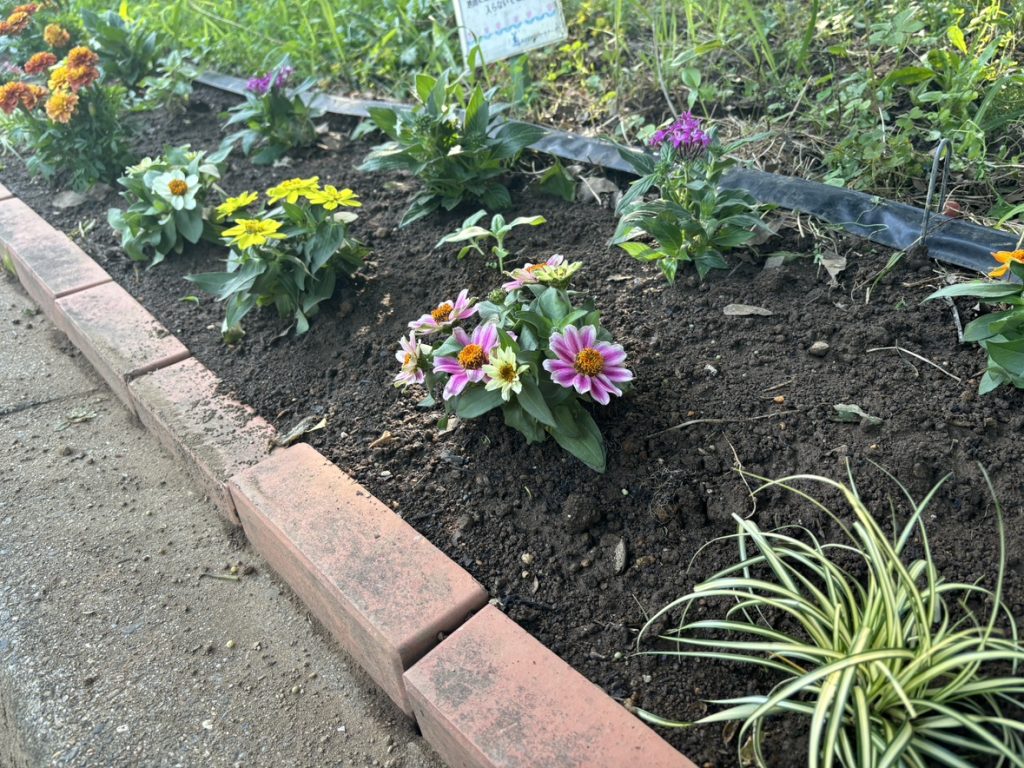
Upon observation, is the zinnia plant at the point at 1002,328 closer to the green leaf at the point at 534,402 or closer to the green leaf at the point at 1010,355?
the green leaf at the point at 1010,355

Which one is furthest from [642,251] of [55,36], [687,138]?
[55,36]

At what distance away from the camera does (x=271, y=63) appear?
4.02 m

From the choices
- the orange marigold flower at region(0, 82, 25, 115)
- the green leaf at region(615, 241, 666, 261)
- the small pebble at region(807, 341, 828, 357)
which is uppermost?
the orange marigold flower at region(0, 82, 25, 115)

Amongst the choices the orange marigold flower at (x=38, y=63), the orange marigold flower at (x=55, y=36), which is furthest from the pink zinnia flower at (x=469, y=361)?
the orange marigold flower at (x=55, y=36)

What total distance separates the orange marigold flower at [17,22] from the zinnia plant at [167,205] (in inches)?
59.3

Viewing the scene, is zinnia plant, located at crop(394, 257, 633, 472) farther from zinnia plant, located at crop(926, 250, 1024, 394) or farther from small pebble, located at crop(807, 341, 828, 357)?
zinnia plant, located at crop(926, 250, 1024, 394)

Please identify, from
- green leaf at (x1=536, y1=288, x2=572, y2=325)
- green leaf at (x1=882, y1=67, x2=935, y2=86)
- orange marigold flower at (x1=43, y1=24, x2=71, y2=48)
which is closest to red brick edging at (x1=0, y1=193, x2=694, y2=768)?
green leaf at (x1=536, y1=288, x2=572, y2=325)

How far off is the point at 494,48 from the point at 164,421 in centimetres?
174

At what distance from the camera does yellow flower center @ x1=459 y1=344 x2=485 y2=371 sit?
69.9 inches

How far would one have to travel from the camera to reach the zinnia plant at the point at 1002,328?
65.5 inches

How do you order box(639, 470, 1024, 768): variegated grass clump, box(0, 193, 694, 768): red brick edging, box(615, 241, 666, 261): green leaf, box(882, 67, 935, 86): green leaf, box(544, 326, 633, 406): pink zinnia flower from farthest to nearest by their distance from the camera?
box(882, 67, 935, 86): green leaf → box(615, 241, 666, 261): green leaf → box(544, 326, 633, 406): pink zinnia flower → box(0, 193, 694, 768): red brick edging → box(639, 470, 1024, 768): variegated grass clump

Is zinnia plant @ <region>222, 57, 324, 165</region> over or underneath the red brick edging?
over

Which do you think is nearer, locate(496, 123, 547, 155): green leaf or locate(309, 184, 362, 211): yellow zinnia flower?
locate(309, 184, 362, 211): yellow zinnia flower

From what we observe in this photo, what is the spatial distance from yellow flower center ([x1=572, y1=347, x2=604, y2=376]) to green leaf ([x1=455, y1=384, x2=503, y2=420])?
0.18m
